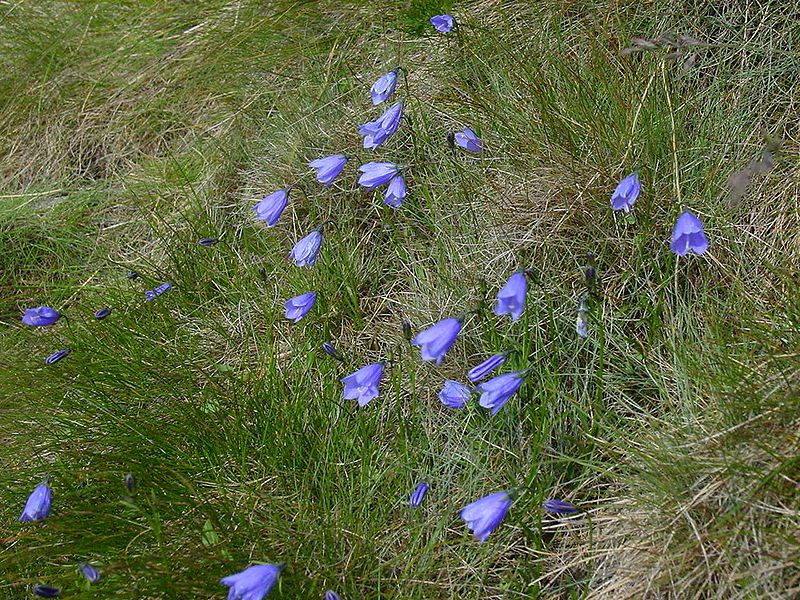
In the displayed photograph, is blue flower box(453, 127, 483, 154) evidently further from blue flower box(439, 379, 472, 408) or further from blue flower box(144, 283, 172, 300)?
blue flower box(144, 283, 172, 300)

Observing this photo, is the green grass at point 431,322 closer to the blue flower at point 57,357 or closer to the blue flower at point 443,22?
the blue flower at point 57,357

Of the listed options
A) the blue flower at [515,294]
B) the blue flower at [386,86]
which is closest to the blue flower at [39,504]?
the blue flower at [515,294]

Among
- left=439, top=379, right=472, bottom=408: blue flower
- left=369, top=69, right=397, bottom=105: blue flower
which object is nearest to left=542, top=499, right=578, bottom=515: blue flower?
left=439, top=379, right=472, bottom=408: blue flower

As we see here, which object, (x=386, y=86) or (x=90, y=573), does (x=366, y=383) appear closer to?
(x=90, y=573)

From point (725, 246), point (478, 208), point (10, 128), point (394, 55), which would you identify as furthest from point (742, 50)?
point (10, 128)

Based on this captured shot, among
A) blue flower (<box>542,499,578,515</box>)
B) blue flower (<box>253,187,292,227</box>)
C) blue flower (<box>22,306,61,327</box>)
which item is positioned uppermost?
blue flower (<box>253,187,292,227</box>)

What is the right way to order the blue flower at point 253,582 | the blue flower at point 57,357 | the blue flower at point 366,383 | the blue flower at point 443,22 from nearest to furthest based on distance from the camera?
the blue flower at point 253,582, the blue flower at point 366,383, the blue flower at point 57,357, the blue flower at point 443,22
